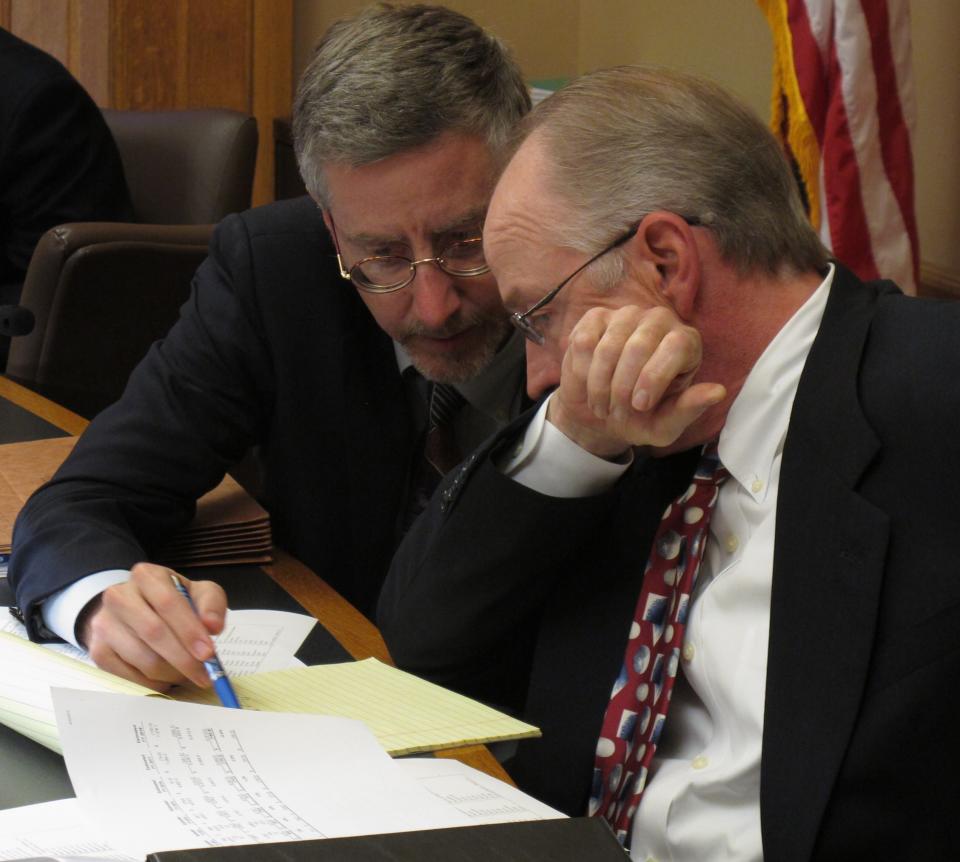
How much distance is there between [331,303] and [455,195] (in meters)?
0.26

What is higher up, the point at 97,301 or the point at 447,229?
the point at 447,229

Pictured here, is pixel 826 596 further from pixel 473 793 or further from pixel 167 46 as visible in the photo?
pixel 167 46

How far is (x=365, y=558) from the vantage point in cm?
183

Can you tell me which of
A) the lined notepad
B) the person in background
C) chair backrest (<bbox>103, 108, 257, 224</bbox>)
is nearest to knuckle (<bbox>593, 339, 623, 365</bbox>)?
the lined notepad

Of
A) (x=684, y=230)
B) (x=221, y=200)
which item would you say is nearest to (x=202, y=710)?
(x=684, y=230)

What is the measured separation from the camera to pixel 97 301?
2863 mm

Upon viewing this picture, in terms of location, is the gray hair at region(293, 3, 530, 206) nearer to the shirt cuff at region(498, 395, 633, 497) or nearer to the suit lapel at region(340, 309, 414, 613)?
the suit lapel at region(340, 309, 414, 613)

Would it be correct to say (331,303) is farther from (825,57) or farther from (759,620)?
(825,57)

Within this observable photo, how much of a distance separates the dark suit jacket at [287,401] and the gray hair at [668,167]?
0.56m

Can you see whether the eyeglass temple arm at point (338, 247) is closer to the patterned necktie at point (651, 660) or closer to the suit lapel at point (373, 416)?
the suit lapel at point (373, 416)

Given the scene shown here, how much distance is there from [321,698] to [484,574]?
232mm

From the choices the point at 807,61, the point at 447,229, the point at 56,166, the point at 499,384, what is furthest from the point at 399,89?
the point at 56,166

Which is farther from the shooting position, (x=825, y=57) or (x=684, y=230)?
(x=825, y=57)

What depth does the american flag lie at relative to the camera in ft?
8.57
